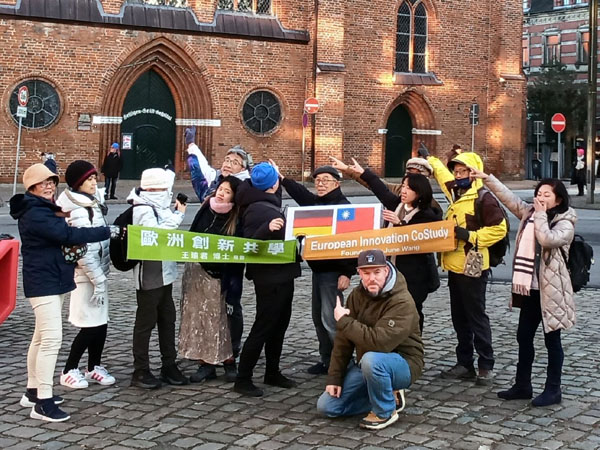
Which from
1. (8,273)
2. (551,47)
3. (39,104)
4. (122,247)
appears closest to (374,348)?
(122,247)

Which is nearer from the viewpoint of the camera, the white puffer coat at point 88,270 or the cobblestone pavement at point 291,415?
the cobblestone pavement at point 291,415

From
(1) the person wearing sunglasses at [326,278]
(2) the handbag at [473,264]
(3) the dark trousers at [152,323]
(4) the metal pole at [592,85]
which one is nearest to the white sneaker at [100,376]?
(3) the dark trousers at [152,323]

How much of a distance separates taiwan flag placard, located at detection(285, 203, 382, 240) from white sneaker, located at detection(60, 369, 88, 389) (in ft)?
6.47

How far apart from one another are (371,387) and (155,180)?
92.4 inches

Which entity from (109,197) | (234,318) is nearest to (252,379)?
(234,318)

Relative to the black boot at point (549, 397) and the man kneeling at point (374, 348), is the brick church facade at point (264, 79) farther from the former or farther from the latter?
the black boot at point (549, 397)

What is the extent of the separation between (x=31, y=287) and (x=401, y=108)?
97.0 feet

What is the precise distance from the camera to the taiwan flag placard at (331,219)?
24.3 feet

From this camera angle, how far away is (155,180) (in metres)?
7.16

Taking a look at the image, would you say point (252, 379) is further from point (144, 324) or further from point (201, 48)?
point (201, 48)

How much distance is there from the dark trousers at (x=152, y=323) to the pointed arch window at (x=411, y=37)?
28138 millimetres

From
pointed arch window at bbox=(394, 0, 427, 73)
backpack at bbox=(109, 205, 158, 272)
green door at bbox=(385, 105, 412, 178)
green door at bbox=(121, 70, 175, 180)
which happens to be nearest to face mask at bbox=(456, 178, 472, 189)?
backpack at bbox=(109, 205, 158, 272)

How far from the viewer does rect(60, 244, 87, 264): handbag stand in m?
6.49

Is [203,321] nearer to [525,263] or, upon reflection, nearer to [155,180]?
[155,180]
